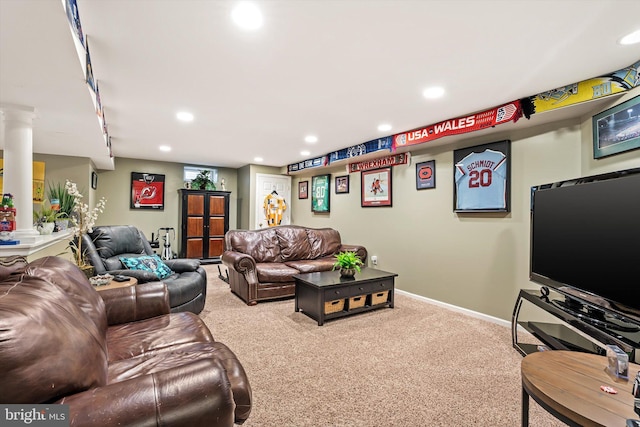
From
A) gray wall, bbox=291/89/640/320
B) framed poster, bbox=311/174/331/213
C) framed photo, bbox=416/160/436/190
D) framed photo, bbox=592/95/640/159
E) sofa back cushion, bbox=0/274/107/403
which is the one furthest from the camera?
framed poster, bbox=311/174/331/213

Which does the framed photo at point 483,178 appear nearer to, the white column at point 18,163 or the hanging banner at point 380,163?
the hanging banner at point 380,163

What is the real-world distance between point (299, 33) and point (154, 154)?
16.6ft

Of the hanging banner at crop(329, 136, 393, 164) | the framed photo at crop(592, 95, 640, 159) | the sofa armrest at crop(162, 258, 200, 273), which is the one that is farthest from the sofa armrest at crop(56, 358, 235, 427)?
the hanging banner at crop(329, 136, 393, 164)

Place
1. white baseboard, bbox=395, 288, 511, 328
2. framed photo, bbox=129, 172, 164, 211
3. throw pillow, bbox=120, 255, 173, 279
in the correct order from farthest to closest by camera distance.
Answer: framed photo, bbox=129, 172, 164, 211
white baseboard, bbox=395, 288, 511, 328
throw pillow, bbox=120, 255, 173, 279

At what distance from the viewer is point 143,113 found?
3.30m

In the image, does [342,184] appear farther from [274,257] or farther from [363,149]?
[274,257]

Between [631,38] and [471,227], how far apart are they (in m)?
2.15

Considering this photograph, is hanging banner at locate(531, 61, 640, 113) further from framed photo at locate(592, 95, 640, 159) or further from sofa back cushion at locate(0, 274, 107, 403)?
sofa back cushion at locate(0, 274, 107, 403)

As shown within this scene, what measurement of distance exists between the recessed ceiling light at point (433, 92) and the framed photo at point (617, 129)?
51.0 inches

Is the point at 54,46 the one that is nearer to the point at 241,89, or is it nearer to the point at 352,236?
the point at 241,89

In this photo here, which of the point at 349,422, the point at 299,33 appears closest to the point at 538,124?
the point at 299,33

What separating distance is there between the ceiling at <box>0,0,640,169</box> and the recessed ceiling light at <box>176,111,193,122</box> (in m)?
0.09

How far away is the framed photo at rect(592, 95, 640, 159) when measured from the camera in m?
2.08

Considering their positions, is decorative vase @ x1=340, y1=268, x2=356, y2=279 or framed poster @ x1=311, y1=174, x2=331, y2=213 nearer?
decorative vase @ x1=340, y1=268, x2=356, y2=279
